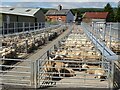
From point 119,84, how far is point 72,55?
3.44 m

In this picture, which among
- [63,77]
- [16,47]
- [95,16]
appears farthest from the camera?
[95,16]

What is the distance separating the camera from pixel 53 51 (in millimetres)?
11164

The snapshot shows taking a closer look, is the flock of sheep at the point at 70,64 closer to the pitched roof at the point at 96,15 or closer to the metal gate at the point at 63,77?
the metal gate at the point at 63,77

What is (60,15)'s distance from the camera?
72.8 meters

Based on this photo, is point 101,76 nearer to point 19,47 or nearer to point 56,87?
point 56,87

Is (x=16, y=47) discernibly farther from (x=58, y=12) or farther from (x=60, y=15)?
(x=58, y=12)

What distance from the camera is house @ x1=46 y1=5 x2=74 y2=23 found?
237ft

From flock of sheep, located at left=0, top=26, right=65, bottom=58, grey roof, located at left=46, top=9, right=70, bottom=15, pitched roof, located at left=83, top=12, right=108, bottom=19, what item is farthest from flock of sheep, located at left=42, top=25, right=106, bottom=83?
grey roof, located at left=46, top=9, right=70, bottom=15

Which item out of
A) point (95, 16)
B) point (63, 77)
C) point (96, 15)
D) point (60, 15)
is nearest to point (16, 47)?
point (63, 77)

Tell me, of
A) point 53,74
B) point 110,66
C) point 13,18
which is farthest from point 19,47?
point 13,18

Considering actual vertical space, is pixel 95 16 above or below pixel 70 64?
above

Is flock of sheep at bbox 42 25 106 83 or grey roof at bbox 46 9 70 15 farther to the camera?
grey roof at bbox 46 9 70 15

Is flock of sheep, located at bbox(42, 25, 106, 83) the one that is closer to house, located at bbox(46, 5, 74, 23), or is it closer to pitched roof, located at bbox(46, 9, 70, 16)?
house, located at bbox(46, 5, 74, 23)

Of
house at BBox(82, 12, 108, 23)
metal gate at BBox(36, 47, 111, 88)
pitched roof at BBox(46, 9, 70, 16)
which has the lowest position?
metal gate at BBox(36, 47, 111, 88)
